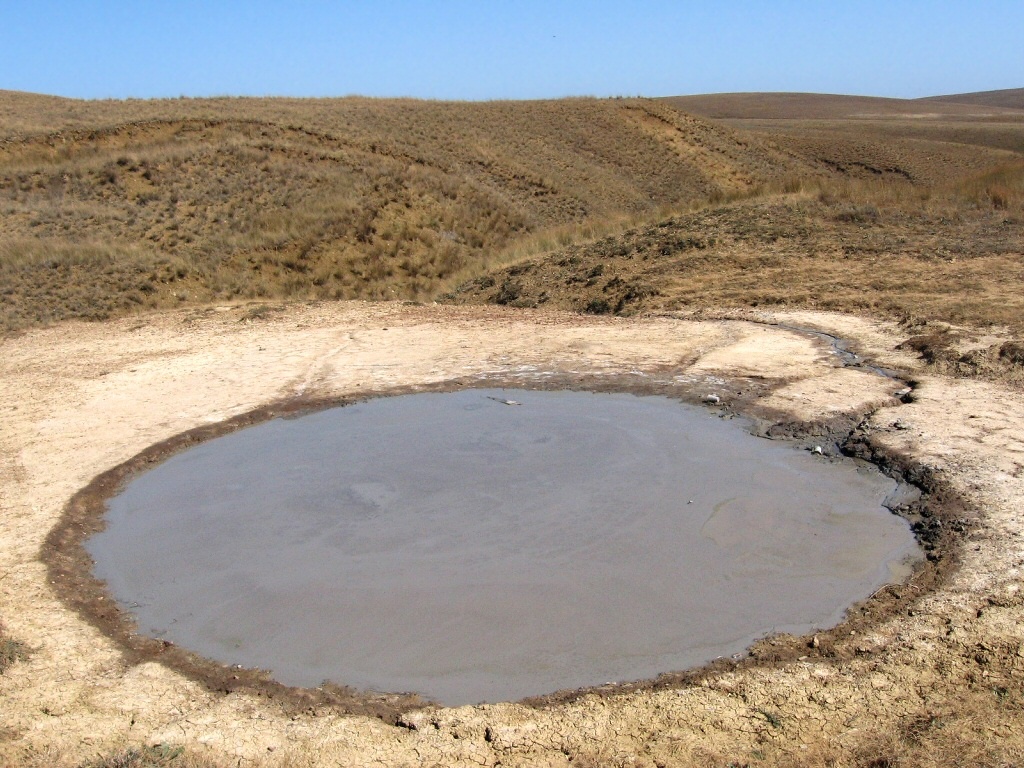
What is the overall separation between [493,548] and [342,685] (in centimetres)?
151

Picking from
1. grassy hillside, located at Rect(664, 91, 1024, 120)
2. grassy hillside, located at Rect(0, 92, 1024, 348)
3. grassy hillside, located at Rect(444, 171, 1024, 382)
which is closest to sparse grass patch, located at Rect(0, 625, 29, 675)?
grassy hillside, located at Rect(444, 171, 1024, 382)

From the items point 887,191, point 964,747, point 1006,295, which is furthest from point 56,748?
point 887,191

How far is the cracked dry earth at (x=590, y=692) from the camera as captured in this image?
387 cm

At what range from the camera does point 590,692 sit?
13.9 ft

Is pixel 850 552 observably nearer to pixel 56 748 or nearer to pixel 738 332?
pixel 56 748

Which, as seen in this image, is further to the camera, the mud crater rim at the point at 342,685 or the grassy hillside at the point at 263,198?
the grassy hillside at the point at 263,198

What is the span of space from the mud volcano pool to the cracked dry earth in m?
0.35

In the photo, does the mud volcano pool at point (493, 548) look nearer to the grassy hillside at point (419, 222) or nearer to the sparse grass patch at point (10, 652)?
the sparse grass patch at point (10, 652)

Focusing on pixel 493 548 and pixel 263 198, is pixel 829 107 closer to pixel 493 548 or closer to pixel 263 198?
pixel 263 198

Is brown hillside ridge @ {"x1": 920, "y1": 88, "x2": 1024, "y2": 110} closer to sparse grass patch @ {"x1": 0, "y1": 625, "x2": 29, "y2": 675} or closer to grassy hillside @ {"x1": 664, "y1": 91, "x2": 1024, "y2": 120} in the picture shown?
grassy hillside @ {"x1": 664, "y1": 91, "x2": 1024, "y2": 120}

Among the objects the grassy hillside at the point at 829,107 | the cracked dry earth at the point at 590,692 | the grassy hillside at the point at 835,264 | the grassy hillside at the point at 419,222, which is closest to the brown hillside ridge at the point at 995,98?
the grassy hillside at the point at 829,107

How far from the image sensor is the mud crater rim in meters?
4.28

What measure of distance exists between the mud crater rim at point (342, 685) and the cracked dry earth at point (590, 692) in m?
0.06

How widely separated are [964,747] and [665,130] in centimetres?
4167
